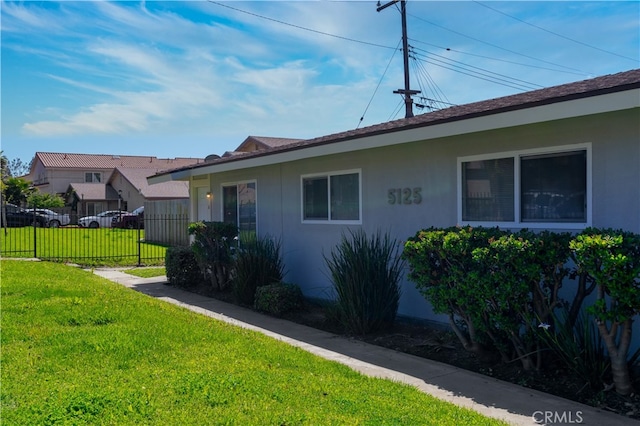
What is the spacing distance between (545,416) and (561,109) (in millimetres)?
3063

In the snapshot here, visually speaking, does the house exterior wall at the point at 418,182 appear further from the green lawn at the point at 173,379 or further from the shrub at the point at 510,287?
the green lawn at the point at 173,379

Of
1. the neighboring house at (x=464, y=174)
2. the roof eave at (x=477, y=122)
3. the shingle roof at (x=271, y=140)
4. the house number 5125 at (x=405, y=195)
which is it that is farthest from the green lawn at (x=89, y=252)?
the shingle roof at (x=271, y=140)

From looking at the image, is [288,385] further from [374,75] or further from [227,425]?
[374,75]

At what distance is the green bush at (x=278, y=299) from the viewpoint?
8906 mm

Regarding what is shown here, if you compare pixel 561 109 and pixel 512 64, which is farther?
pixel 512 64

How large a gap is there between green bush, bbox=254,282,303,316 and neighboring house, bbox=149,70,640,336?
829 mm

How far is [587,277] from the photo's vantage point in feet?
17.6

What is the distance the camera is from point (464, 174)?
7305mm

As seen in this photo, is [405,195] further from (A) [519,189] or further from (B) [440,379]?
(B) [440,379]

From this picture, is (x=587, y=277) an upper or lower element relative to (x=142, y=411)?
upper

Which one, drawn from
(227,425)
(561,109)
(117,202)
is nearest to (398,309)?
(561,109)

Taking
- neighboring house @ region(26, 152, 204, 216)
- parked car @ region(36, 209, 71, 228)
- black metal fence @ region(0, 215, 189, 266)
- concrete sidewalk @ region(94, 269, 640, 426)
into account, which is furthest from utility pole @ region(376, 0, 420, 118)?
neighboring house @ region(26, 152, 204, 216)

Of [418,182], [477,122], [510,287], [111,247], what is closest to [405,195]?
[418,182]

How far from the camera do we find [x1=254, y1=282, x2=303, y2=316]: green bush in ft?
Answer: 29.2
